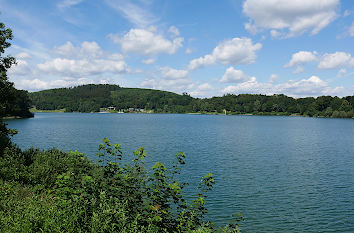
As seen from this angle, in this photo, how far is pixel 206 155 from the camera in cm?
4331

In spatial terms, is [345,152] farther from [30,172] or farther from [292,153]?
[30,172]

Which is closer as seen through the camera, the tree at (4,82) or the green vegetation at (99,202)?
the green vegetation at (99,202)

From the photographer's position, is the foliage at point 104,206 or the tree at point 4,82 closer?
the foliage at point 104,206

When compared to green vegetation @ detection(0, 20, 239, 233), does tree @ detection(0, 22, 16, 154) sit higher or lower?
higher

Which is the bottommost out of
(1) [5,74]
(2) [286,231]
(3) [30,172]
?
(2) [286,231]

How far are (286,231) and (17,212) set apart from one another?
1567 centimetres

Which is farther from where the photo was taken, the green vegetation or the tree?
the tree

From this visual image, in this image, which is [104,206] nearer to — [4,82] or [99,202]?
[99,202]

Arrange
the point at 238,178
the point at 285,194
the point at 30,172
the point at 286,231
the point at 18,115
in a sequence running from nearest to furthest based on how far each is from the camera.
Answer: the point at 286,231 → the point at 30,172 → the point at 285,194 → the point at 238,178 → the point at 18,115

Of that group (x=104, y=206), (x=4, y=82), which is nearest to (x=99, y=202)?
(x=104, y=206)

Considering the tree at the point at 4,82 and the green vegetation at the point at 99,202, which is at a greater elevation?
the tree at the point at 4,82

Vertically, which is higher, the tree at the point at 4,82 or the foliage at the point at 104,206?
the tree at the point at 4,82

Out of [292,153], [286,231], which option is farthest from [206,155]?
[286,231]

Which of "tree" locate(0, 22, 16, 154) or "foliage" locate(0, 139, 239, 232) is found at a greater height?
"tree" locate(0, 22, 16, 154)
